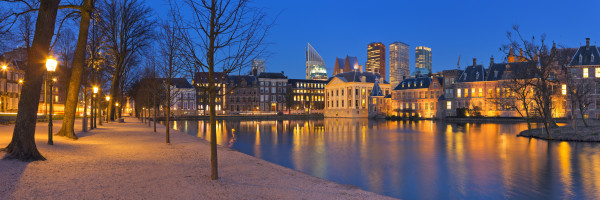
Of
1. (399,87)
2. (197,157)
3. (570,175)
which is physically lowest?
(570,175)

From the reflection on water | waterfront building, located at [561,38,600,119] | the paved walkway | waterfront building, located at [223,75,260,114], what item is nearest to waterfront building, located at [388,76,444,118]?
waterfront building, located at [561,38,600,119]

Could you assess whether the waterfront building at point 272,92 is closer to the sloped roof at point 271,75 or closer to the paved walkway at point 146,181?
the sloped roof at point 271,75

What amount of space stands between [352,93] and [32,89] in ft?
344

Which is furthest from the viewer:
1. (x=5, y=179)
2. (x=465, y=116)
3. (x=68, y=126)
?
(x=465, y=116)

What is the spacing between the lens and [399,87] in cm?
9706

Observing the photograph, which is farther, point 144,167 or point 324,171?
point 324,171

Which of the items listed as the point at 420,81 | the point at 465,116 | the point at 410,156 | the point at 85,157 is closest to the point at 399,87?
the point at 420,81

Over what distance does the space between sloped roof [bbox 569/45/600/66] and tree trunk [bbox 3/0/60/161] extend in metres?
73.6

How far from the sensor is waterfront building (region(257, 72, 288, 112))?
12888 centimetres

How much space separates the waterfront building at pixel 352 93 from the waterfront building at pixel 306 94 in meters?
16.8

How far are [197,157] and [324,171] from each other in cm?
562

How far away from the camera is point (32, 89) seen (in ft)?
42.4

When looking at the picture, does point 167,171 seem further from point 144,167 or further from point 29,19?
point 29,19

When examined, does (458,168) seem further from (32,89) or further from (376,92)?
(376,92)
